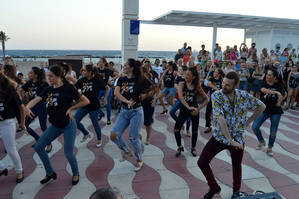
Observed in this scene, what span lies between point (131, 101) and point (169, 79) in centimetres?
377

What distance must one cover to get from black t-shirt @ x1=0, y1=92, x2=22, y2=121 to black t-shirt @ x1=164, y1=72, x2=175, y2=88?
469 centimetres

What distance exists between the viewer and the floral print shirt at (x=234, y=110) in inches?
109

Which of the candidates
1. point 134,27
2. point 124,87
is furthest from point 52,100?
point 134,27

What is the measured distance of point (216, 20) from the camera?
44.1ft

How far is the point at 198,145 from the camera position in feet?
17.4

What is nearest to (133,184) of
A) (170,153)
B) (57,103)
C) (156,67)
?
(170,153)

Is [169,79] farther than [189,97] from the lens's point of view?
Yes

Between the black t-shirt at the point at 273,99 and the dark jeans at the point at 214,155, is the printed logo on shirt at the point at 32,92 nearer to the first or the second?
the dark jeans at the point at 214,155

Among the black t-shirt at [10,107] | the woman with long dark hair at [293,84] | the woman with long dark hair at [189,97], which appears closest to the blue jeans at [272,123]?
the woman with long dark hair at [189,97]

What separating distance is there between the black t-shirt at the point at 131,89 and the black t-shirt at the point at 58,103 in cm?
90

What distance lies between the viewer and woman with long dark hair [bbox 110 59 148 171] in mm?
3835

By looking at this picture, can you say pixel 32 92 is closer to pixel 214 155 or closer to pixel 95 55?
pixel 214 155

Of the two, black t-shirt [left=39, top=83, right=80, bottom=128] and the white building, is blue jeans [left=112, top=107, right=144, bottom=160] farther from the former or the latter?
the white building

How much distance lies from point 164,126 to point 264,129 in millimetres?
2897
